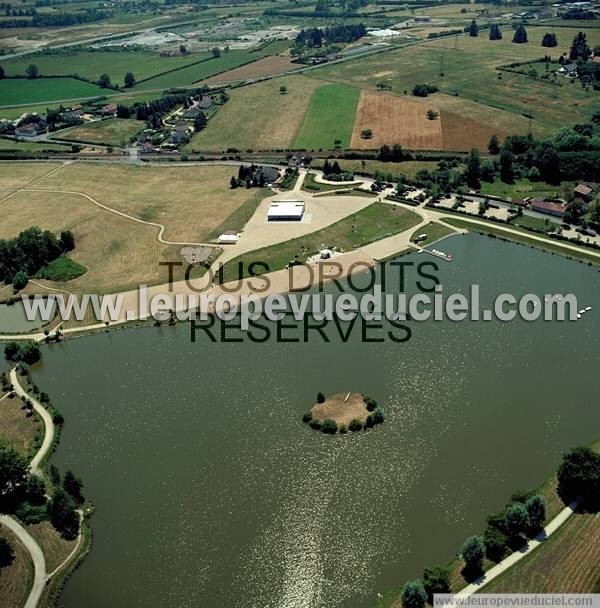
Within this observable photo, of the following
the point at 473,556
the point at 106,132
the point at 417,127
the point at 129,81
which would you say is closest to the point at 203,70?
the point at 129,81

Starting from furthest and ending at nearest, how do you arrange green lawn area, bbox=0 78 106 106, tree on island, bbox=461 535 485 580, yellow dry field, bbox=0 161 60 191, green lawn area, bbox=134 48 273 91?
1. green lawn area, bbox=134 48 273 91
2. green lawn area, bbox=0 78 106 106
3. yellow dry field, bbox=0 161 60 191
4. tree on island, bbox=461 535 485 580

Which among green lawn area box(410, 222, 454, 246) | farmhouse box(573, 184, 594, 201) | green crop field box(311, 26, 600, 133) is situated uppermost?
green crop field box(311, 26, 600, 133)

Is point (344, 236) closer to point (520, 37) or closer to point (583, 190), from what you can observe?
point (583, 190)

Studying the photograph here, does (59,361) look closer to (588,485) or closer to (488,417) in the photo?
(488,417)

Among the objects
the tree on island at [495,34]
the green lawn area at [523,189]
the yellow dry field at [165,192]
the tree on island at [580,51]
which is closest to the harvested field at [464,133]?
the green lawn area at [523,189]

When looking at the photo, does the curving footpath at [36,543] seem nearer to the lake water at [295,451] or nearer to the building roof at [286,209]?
the lake water at [295,451]

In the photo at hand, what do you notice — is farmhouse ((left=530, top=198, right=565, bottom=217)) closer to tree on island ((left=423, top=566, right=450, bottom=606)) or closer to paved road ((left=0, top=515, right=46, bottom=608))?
tree on island ((left=423, top=566, right=450, bottom=606))

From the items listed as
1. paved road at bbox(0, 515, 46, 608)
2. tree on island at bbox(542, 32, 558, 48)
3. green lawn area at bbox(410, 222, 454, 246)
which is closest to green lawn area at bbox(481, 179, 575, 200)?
green lawn area at bbox(410, 222, 454, 246)
